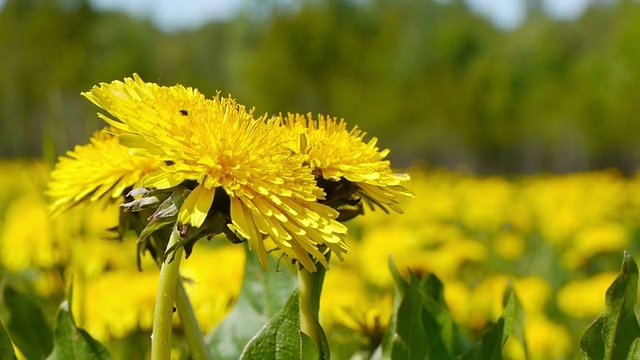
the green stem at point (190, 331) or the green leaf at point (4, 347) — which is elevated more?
the green stem at point (190, 331)

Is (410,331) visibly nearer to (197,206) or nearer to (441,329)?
(441,329)

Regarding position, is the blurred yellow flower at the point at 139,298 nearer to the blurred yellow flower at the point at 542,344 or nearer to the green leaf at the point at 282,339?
the green leaf at the point at 282,339

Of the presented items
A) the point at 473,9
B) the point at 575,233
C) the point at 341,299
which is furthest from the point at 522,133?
the point at 341,299

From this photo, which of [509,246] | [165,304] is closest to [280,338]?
[165,304]

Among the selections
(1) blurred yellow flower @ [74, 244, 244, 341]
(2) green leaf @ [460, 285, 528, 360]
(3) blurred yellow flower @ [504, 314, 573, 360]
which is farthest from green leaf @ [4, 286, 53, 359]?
(3) blurred yellow flower @ [504, 314, 573, 360]

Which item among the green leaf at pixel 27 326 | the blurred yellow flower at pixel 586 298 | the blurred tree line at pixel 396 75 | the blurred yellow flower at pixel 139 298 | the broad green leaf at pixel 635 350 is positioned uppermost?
the broad green leaf at pixel 635 350

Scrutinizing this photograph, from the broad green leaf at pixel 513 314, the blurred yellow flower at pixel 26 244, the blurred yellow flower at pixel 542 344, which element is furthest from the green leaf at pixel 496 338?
the blurred yellow flower at pixel 26 244
